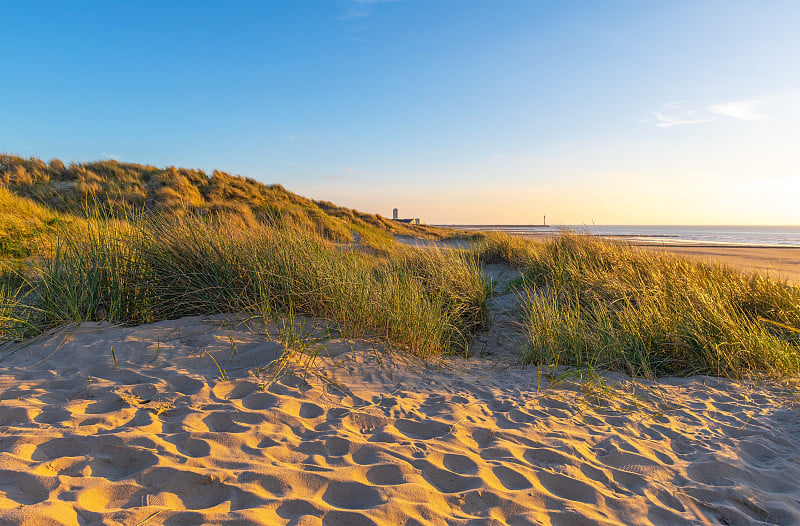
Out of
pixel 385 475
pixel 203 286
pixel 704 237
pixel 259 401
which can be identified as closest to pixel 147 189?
pixel 203 286

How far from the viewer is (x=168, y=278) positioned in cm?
418

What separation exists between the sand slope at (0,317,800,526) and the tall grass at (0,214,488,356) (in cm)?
47

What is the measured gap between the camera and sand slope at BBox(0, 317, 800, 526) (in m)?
1.71

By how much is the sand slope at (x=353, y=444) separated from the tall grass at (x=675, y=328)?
0.50 m

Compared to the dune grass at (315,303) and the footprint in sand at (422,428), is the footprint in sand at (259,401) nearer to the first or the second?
the footprint in sand at (422,428)

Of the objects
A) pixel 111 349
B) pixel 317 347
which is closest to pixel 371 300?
pixel 317 347

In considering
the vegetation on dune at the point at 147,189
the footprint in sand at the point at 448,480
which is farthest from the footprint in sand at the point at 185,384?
the vegetation on dune at the point at 147,189

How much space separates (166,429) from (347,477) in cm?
104

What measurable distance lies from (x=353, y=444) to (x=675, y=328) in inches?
139

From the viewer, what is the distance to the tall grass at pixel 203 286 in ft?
12.7

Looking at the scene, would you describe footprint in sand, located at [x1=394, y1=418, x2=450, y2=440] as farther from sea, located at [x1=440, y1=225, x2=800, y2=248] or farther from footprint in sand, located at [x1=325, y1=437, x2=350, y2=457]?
sea, located at [x1=440, y1=225, x2=800, y2=248]

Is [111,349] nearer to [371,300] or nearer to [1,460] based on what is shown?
[1,460]

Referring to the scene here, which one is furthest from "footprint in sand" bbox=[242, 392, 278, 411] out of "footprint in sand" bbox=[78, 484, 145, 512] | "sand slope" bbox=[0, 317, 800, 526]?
"footprint in sand" bbox=[78, 484, 145, 512]

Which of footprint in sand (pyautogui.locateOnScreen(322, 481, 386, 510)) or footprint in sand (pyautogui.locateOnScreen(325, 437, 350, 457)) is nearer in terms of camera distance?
footprint in sand (pyautogui.locateOnScreen(322, 481, 386, 510))
